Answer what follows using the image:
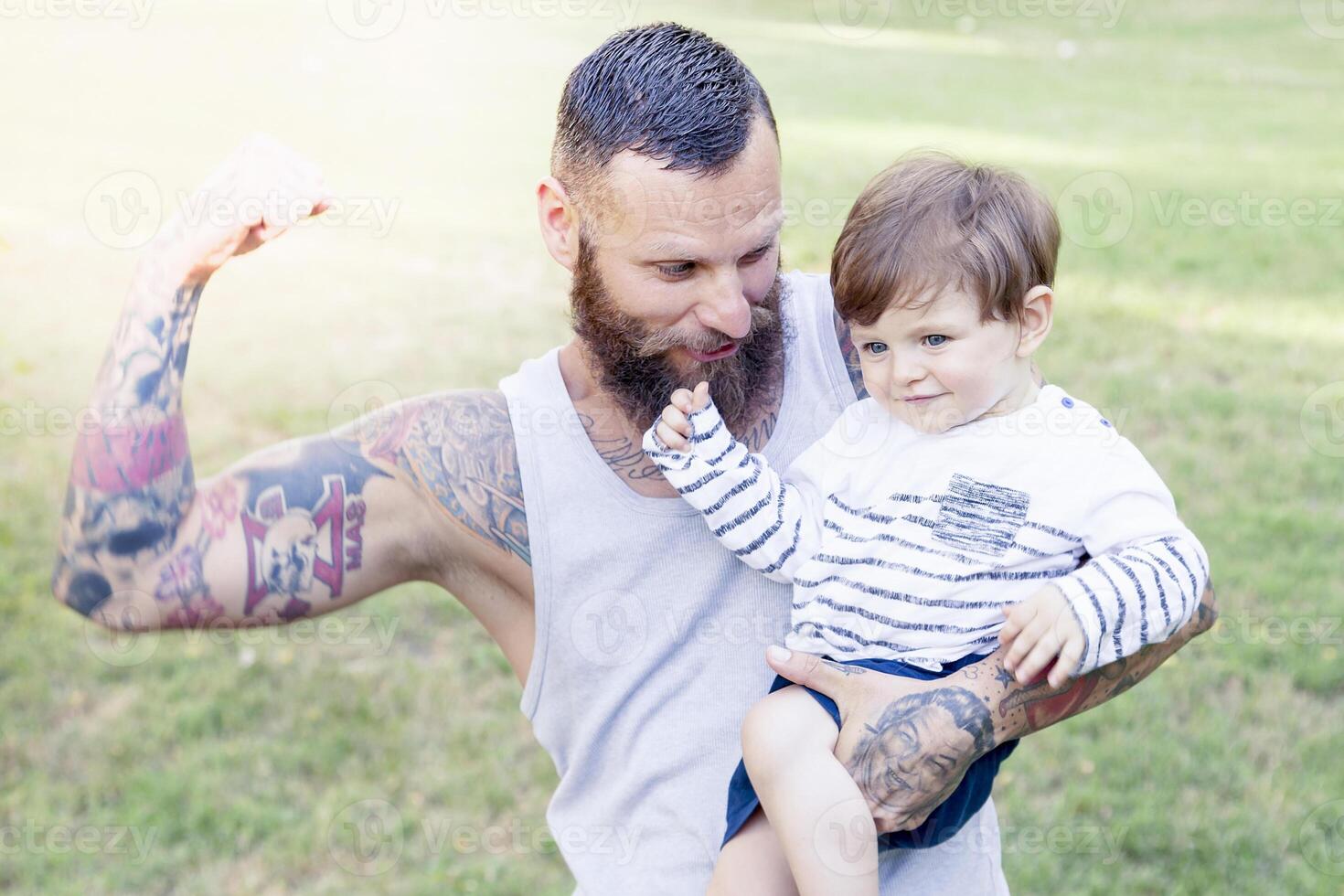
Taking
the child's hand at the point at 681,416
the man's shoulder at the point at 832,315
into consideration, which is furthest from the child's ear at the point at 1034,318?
the child's hand at the point at 681,416

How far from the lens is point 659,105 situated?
236 cm

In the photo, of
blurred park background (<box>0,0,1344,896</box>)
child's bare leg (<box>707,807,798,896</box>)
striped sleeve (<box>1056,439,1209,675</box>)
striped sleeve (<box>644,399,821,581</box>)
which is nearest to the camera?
striped sleeve (<box>1056,439,1209,675</box>)

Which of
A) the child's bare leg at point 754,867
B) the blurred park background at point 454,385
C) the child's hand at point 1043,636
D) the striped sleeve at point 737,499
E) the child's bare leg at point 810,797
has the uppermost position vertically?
the striped sleeve at point 737,499

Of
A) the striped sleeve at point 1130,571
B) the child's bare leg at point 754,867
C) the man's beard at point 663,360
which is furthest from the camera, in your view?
the man's beard at point 663,360

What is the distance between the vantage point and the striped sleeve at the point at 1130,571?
2023 millimetres

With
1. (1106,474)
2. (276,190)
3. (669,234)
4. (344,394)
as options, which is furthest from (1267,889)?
(344,394)

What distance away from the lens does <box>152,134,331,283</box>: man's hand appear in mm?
2180

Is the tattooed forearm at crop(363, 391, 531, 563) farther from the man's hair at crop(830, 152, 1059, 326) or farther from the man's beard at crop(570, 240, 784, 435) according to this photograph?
the man's hair at crop(830, 152, 1059, 326)

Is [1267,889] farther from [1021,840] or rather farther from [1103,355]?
[1103,355]

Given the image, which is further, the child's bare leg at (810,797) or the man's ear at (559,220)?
the man's ear at (559,220)

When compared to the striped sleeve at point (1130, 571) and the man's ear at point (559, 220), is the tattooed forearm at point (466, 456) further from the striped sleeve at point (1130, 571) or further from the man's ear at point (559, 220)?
the striped sleeve at point (1130, 571)

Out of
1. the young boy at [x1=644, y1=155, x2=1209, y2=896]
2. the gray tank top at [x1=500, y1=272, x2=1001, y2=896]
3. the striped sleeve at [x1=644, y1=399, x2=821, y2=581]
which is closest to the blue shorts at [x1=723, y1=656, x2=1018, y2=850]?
the young boy at [x1=644, y1=155, x2=1209, y2=896]

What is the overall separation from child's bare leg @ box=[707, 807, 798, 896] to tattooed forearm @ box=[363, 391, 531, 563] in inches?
25.1

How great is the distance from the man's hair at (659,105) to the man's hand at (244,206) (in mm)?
508
